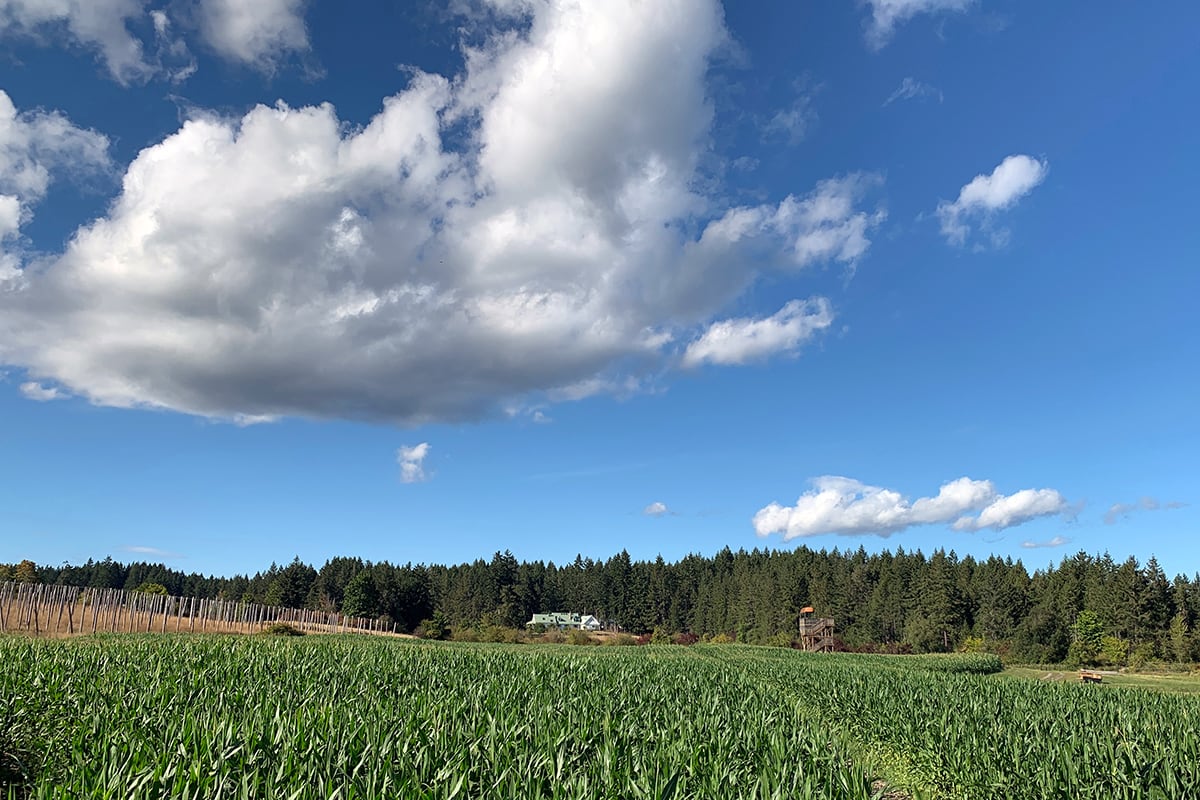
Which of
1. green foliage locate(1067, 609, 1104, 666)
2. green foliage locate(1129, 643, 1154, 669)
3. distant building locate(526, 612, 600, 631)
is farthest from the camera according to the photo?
distant building locate(526, 612, 600, 631)

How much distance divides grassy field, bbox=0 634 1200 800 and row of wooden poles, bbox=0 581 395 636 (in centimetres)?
3176

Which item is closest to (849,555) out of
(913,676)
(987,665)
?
(987,665)

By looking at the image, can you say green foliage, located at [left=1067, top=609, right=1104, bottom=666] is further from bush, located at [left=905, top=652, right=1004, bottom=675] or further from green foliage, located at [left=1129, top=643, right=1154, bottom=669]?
bush, located at [left=905, top=652, right=1004, bottom=675]

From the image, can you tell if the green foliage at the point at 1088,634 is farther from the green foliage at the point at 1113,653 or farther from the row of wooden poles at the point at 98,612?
the row of wooden poles at the point at 98,612

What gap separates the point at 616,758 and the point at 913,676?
2243 cm

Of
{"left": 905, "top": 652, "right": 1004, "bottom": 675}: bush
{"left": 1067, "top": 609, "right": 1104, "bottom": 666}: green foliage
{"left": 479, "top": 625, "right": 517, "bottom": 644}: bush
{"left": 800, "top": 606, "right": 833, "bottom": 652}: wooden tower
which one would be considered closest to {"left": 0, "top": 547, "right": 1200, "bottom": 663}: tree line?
{"left": 1067, "top": 609, "right": 1104, "bottom": 666}: green foliage

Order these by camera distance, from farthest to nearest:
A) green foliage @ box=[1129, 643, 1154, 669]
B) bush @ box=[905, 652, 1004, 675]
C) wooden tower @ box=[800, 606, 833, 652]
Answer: wooden tower @ box=[800, 606, 833, 652]
green foliage @ box=[1129, 643, 1154, 669]
bush @ box=[905, 652, 1004, 675]

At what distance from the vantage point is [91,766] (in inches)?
255

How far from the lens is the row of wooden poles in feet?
137

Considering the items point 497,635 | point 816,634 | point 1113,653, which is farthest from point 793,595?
point 497,635

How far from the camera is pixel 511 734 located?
318 inches

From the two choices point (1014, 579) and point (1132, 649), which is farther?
point (1014, 579)

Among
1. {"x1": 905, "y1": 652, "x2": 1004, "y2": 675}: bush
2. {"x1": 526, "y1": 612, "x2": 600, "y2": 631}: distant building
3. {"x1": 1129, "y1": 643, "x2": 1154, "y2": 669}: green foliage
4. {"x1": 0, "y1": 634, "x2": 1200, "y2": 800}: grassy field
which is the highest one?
{"x1": 0, "y1": 634, "x2": 1200, "y2": 800}: grassy field

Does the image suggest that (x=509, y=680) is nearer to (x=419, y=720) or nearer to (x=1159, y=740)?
(x=419, y=720)
